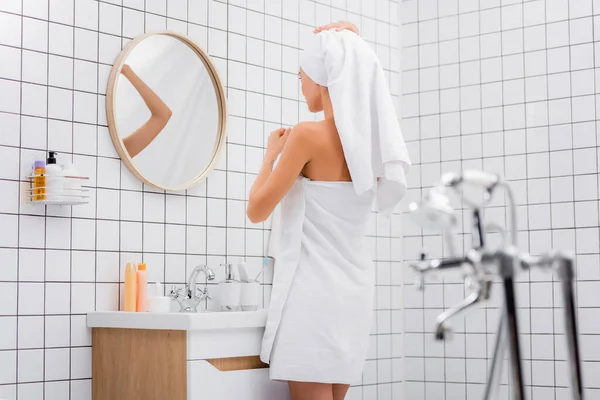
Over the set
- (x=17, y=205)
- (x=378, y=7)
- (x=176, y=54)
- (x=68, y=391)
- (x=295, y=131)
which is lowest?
(x=68, y=391)

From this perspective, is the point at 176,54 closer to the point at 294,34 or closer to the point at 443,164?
the point at 294,34

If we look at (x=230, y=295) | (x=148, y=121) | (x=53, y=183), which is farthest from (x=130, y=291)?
(x=148, y=121)

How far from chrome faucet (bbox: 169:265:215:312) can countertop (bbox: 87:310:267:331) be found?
31cm

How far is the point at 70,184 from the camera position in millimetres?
2766

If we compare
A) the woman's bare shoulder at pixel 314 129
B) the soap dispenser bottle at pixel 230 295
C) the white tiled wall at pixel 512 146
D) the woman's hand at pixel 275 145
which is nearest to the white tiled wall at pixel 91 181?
the soap dispenser bottle at pixel 230 295

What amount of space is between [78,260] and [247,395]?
750mm

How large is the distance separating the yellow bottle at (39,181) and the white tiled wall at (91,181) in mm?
60

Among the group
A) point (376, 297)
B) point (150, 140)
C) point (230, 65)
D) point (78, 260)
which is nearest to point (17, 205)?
point (78, 260)

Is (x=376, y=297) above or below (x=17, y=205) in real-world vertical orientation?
below

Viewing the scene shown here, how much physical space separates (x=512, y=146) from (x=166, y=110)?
5.29ft

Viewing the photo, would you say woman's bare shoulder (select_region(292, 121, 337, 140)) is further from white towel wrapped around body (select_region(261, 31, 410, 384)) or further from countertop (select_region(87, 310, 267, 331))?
countertop (select_region(87, 310, 267, 331))

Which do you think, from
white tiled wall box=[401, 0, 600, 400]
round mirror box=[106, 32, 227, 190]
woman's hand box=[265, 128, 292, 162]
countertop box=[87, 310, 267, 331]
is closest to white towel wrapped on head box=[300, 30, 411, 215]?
woman's hand box=[265, 128, 292, 162]

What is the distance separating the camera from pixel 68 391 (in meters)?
2.89

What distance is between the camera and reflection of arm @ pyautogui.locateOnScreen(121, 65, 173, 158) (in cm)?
312
